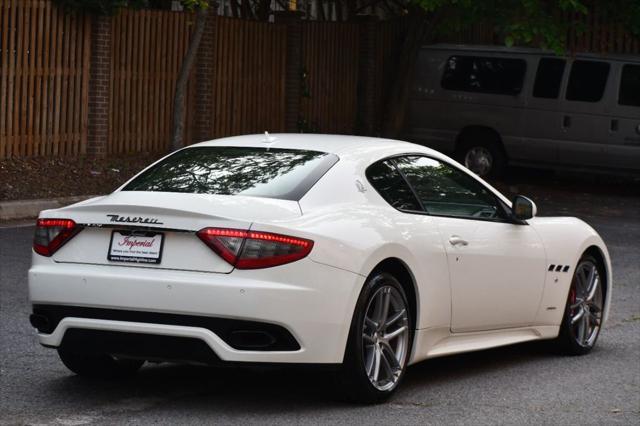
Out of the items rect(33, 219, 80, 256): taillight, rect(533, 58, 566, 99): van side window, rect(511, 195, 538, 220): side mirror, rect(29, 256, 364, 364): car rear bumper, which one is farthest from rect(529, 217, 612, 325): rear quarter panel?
rect(533, 58, 566, 99): van side window

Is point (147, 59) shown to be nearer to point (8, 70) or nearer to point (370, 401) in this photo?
point (8, 70)

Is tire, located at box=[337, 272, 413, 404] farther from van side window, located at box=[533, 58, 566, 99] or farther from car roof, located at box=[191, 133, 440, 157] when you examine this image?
van side window, located at box=[533, 58, 566, 99]

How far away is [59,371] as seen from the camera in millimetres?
7934

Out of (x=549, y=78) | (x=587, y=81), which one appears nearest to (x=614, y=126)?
(x=587, y=81)

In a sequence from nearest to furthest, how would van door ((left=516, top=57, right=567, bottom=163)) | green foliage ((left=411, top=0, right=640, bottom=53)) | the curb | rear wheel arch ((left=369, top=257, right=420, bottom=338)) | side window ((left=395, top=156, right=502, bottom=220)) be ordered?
rear wheel arch ((left=369, top=257, right=420, bottom=338)) → side window ((left=395, top=156, right=502, bottom=220)) → the curb → green foliage ((left=411, top=0, right=640, bottom=53)) → van door ((left=516, top=57, right=567, bottom=163))

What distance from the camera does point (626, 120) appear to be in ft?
72.5

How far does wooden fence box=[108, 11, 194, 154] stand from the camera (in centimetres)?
2014

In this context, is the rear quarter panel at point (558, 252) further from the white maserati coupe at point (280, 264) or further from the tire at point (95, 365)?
the tire at point (95, 365)

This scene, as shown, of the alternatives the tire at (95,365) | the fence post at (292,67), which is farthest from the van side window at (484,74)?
the tire at (95,365)

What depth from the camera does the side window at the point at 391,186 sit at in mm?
7691

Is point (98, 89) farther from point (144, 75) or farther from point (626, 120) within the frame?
point (626, 120)

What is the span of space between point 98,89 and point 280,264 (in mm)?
13423

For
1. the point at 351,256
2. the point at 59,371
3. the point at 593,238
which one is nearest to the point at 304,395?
the point at 351,256

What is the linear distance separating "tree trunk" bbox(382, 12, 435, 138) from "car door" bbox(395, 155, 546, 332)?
618 inches
